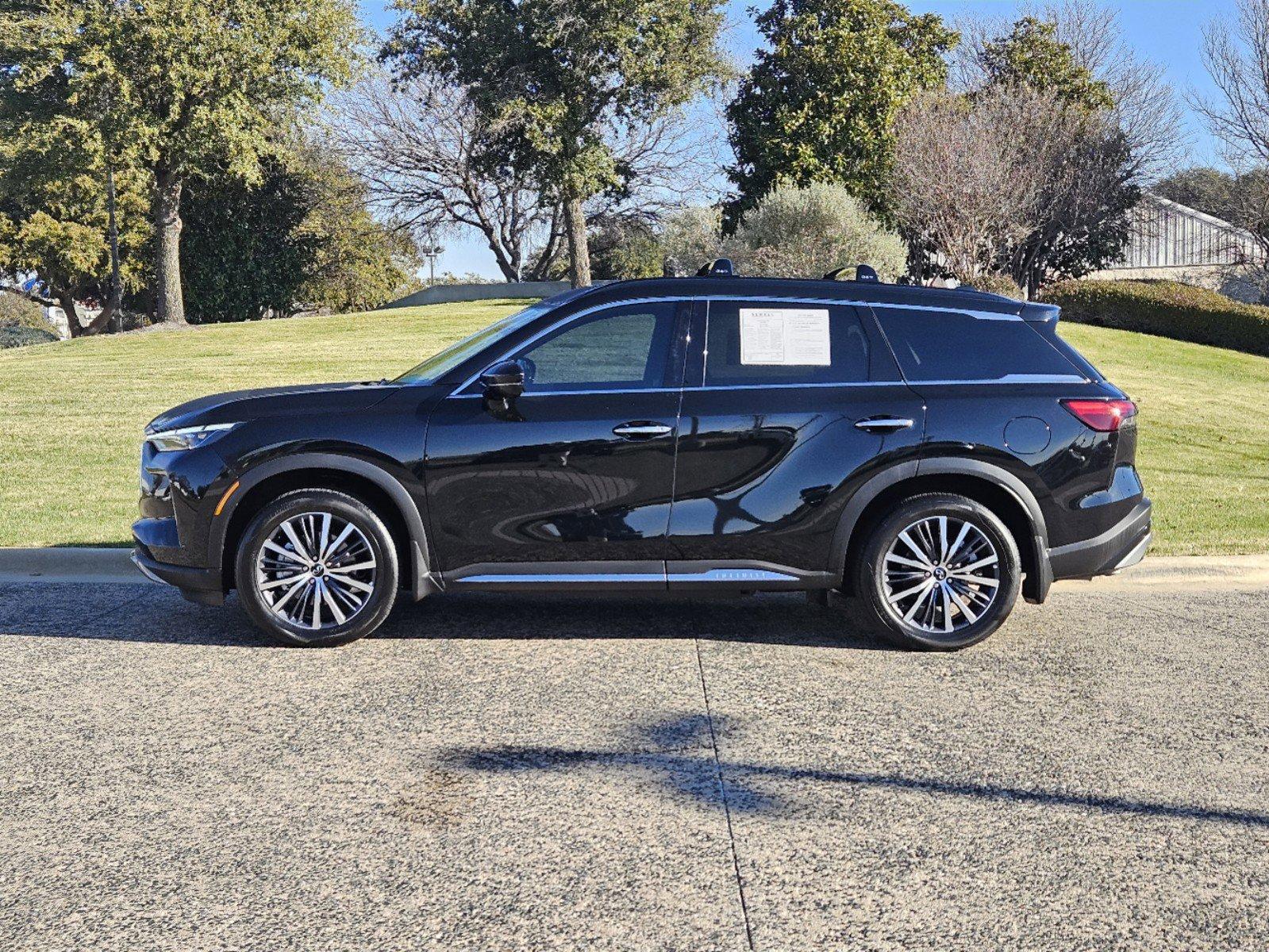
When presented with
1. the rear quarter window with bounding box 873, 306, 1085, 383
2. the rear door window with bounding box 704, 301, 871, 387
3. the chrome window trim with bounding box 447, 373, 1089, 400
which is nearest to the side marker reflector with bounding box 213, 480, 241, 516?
the chrome window trim with bounding box 447, 373, 1089, 400

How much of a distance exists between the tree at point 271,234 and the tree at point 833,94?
12981mm

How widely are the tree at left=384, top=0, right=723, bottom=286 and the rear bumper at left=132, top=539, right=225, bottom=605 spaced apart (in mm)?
28279

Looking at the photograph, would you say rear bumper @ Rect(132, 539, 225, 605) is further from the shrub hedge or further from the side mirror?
the shrub hedge

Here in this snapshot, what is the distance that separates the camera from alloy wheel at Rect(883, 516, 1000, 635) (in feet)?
19.4

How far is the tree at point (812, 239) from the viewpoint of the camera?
1043 inches

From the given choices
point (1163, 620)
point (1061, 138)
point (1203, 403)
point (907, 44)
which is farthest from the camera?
point (907, 44)

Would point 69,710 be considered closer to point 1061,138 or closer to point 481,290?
point 1061,138

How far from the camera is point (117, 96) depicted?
29672 millimetres

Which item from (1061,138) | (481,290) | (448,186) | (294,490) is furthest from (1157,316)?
(294,490)

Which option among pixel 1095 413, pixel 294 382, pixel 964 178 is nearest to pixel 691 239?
pixel 964 178

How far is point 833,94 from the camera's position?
117ft

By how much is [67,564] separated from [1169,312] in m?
28.1

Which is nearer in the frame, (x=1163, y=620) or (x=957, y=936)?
(x=957, y=936)

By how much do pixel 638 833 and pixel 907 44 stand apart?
3863 centimetres
